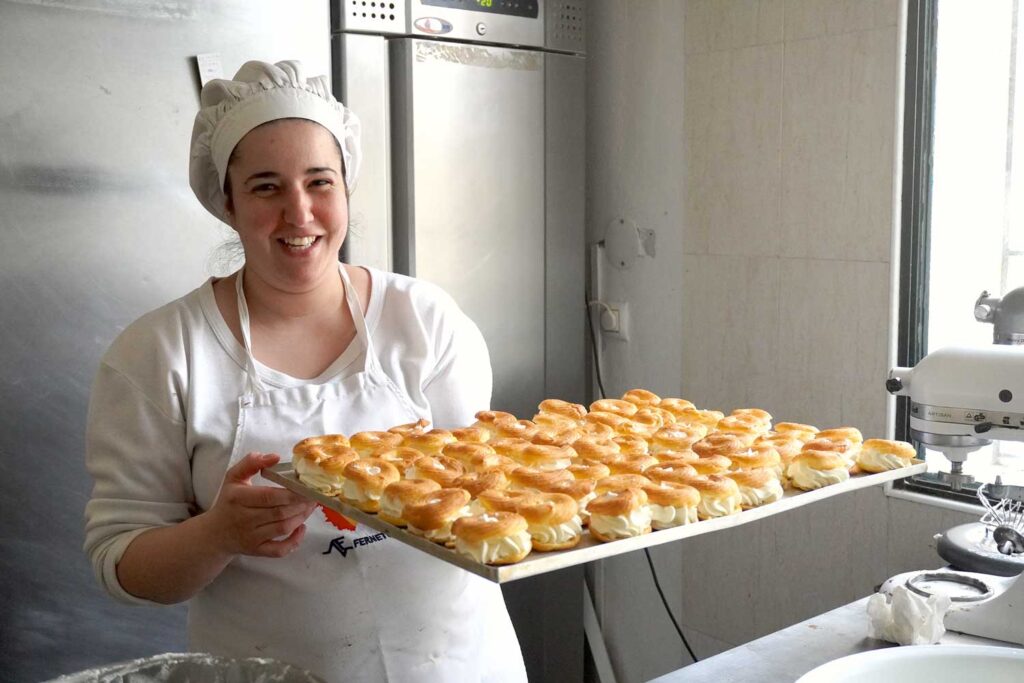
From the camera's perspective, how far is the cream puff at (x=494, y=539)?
1.15 m

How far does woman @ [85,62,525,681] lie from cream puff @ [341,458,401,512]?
131 millimetres

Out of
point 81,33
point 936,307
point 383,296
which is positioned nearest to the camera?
point 383,296

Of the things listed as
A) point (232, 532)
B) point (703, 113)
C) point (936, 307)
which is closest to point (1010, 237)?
point (936, 307)

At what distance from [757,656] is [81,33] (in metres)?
1.57

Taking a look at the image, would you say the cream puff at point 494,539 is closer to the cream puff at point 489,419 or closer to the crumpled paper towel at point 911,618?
the cream puff at point 489,419

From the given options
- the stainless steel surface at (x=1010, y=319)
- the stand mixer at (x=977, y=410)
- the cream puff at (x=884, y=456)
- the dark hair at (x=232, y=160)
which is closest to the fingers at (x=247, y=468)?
the dark hair at (x=232, y=160)

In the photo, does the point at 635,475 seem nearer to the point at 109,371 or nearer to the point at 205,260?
the point at 109,371

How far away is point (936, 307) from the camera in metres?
2.37

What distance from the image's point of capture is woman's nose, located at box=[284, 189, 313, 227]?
1.55 metres

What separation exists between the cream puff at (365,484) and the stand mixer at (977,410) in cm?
77

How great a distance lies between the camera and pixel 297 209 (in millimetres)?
1556

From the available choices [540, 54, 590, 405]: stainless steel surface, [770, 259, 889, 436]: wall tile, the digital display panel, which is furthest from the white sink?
the digital display panel

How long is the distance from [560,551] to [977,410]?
0.68 m

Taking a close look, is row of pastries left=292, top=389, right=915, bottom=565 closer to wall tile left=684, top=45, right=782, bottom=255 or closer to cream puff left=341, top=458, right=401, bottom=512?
cream puff left=341, top=458, right=401, bottom=512
